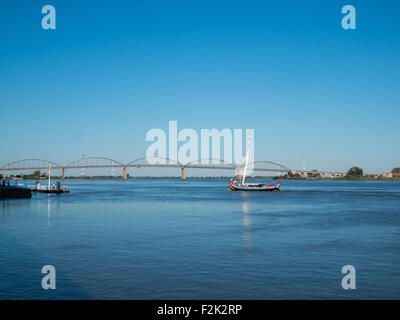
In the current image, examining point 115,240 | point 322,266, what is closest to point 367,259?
point 322,266

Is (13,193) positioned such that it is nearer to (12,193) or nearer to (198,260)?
(12,193)

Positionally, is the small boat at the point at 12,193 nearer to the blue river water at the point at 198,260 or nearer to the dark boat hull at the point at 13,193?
the dark boat hull at the point at 13,193

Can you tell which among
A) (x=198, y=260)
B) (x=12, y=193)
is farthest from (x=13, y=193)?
(x=198, y=260)

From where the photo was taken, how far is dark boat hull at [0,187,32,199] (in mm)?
60875

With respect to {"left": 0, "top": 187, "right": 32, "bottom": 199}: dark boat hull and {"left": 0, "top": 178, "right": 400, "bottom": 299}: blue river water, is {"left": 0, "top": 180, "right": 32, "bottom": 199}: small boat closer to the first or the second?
{"left": 0, "top": 187, "right": 32, "bottom": 199}: dark boat hull

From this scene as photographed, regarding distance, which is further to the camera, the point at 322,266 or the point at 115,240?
the point at 115,240

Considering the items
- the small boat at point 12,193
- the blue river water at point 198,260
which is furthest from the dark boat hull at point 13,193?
the blue river water at point 198,260

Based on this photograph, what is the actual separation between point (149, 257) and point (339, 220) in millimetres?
22607

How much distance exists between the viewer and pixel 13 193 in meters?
62.8

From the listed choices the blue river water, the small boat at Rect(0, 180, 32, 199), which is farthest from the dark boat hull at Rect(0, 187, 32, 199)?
the blue river water
